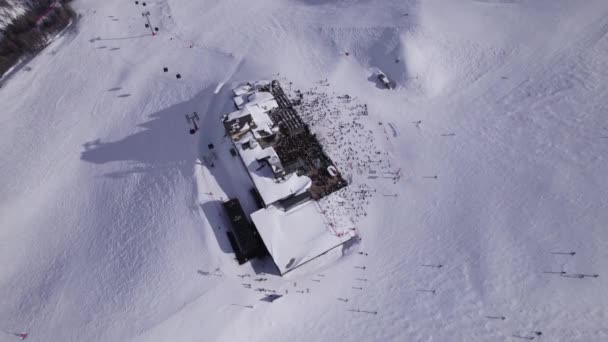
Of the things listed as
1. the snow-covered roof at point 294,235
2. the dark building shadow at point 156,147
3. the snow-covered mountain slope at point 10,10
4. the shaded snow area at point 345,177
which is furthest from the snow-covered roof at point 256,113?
the snow-covered mountain slope at point 10,10

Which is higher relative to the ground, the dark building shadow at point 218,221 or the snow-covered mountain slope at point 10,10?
the snow-covered mountain slope at point 10,10

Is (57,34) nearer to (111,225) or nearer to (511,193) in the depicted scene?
(111,225)

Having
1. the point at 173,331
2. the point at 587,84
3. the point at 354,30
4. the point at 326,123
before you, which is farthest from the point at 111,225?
the point at 587,84

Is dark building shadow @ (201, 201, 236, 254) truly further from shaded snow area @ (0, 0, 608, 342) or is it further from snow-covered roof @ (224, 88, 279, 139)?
snow-covered roof @ (224, 88, 279, 139)

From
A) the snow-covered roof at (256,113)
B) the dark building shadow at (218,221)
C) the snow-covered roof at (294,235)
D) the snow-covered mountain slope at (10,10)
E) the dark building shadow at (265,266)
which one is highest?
the snow-covered mountain slope at (10,10)

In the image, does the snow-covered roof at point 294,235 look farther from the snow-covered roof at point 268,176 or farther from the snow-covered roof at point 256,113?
the snow-covered roof at point 256,113

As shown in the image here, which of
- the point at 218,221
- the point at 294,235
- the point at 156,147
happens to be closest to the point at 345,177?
the point at 294,235
